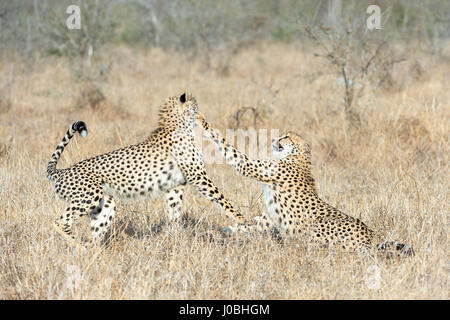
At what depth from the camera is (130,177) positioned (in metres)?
4.18

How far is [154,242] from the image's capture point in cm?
409

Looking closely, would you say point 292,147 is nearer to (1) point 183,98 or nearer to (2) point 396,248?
(1) point 183,98

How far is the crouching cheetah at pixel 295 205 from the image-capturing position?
3828mm

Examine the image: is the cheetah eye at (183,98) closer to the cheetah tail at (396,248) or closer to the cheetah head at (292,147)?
the cheetah head at (292,147)

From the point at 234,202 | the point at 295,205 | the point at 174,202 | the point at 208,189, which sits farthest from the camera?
Result: the point at 234,202

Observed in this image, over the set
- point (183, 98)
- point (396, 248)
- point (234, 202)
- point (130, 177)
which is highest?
point (183, 98)

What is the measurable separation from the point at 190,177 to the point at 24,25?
11.2 m

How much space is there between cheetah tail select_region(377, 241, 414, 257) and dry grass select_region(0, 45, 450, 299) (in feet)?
0.21

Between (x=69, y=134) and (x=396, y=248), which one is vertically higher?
(x=69, y=134)

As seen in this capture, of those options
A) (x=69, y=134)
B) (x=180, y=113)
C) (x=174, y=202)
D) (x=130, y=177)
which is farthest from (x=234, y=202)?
(x=69, y=134)

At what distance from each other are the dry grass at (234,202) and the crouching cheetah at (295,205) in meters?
0.11

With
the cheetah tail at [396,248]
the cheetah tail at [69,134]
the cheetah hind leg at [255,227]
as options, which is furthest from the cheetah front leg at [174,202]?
the cheetah tail at [396,248]

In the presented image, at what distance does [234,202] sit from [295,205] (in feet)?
3.48

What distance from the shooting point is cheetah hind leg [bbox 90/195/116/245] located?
Answer: 420 centimetres
